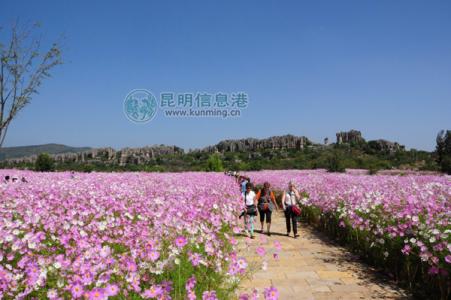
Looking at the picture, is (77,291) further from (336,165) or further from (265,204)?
(336,165)

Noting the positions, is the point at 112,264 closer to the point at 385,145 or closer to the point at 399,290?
the point at 399,290

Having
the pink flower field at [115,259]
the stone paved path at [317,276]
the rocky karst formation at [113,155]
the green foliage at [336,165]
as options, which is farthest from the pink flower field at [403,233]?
the rocky karst formation at [113,155]

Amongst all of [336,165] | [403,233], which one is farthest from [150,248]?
[336,165]

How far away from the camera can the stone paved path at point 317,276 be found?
4992mm

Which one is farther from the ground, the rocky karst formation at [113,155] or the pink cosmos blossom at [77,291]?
the rocky karst formation at [113,155]

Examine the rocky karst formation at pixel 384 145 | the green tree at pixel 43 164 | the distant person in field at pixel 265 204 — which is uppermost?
the rocky karst formation at pixel 384 145

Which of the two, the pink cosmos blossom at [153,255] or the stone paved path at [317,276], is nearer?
the pink cosmos blossom at [153,255]

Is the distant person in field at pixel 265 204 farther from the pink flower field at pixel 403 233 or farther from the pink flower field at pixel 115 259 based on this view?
the pink flower field at pixel 115 259

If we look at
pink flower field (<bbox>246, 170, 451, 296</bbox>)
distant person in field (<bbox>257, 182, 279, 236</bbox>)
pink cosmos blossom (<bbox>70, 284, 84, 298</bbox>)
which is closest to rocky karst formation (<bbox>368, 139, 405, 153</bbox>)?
pink flower field (<bbox>246, 170, 451, 296</bbox>)

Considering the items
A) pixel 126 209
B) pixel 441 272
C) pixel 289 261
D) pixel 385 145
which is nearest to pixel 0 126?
pixel 126 209

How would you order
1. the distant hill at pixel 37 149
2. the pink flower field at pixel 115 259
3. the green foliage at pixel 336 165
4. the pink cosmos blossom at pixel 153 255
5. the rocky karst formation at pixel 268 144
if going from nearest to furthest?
1. the pink flower field at pixel 115 259
2. the pink cosmos blossom at pixel 153 255
3. the green foliage at pixel 336 165
4. the rocky karst formation at pixel 268 144
5. the distant hill at pixel 37 149

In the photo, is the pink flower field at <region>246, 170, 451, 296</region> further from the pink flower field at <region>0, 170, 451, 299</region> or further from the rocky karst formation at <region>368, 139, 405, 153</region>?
the rocky karst formation at <region>368, 139, 405, 153</region>

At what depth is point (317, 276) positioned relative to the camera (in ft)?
19.1

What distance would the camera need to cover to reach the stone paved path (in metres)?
4.99
